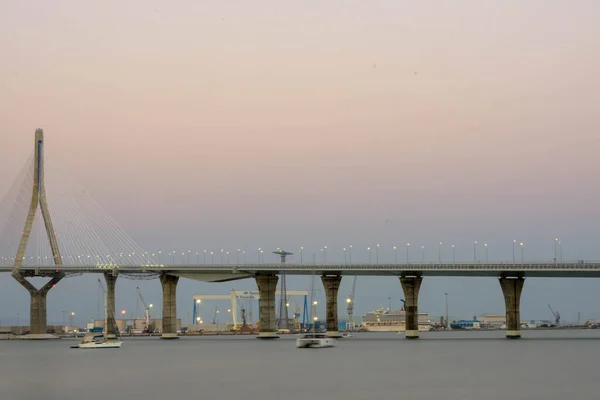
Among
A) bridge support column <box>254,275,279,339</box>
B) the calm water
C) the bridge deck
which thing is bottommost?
the calm water

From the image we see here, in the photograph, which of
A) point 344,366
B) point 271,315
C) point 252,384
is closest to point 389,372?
point 344,366

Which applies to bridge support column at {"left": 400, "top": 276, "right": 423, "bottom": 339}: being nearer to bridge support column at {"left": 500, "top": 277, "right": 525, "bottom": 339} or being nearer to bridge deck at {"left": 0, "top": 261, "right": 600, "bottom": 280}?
bridge deck at {"left": 0, "top": 261, "right": 600, "bottom": 280}

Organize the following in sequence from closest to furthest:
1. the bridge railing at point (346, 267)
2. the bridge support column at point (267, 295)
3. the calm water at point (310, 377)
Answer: the calm water at point (310, 377) → the bridge railing at point (346, 267) → the bridge support column at point (267, 295)

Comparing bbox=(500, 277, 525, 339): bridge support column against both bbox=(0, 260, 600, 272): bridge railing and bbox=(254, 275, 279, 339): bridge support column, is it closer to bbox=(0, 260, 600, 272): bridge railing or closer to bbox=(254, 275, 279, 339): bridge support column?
bbox=(0, 260, 600, 272): bridge railing

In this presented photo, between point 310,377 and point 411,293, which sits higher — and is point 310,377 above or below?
below

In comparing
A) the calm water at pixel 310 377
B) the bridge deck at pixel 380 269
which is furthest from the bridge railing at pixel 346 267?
the calm water at pixel 310 377

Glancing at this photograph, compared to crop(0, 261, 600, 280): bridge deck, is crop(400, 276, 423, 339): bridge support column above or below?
below

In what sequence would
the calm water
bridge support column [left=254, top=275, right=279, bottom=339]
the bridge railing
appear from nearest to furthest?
1. the calm water
2. the bridge railing
3. bridge support column [left=254, top=275, right=279, bottom=339]

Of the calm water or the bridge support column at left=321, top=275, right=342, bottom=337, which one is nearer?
the calm water

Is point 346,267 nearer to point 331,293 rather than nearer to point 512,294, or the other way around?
point 331,293

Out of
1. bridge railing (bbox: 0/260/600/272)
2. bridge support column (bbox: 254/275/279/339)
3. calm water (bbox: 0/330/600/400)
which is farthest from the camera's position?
bridge support column (bbox: 254/275/279/339)

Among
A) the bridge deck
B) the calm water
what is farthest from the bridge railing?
the calm water

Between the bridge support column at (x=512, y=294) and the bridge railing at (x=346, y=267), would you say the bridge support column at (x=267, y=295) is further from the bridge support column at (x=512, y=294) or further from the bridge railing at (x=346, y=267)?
the bridge support column at (x=512, y=294)

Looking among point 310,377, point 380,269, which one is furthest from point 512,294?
point 310,377
